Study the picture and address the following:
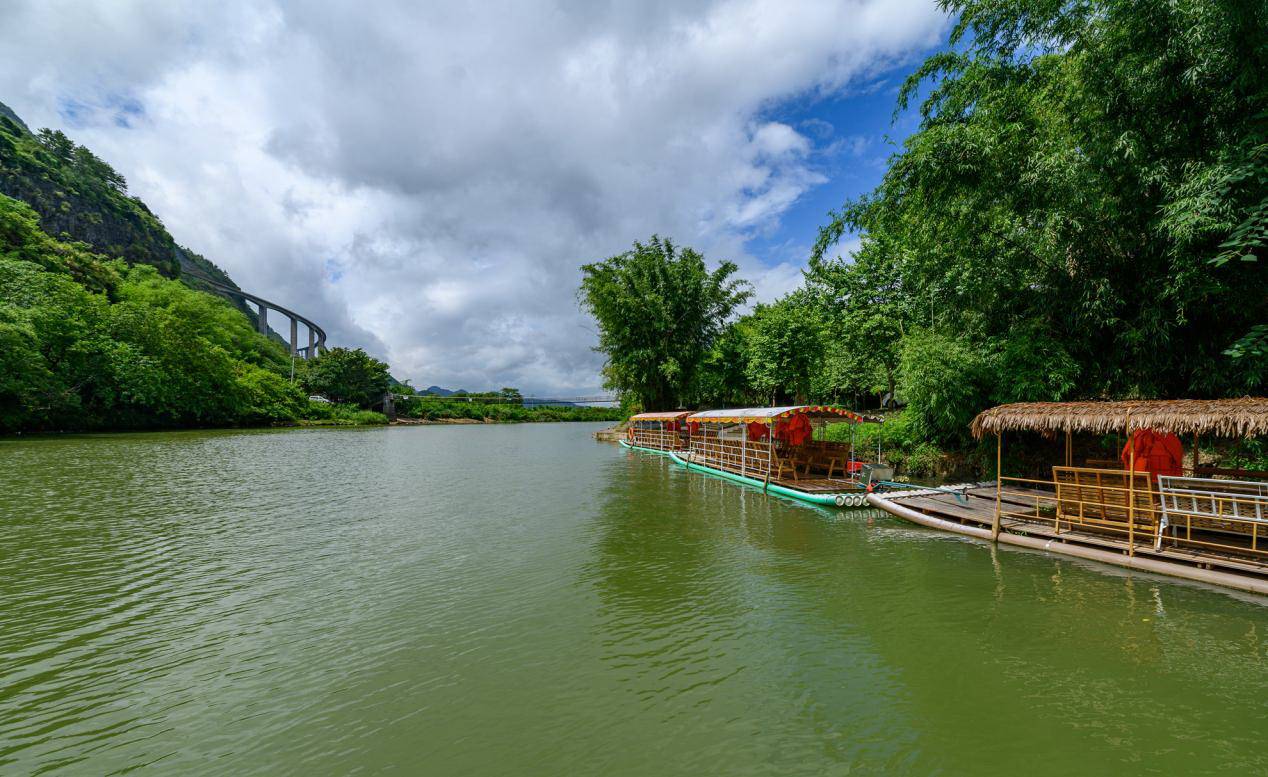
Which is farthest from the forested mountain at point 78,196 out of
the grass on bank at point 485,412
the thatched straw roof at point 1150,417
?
the thatched straw roof at point 1150,417

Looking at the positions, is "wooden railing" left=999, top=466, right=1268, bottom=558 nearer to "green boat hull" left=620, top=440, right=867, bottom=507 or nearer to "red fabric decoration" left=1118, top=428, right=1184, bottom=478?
"red fabric decoration" left=1118, top=428, right=1184, bottom=478

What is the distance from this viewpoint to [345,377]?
275ft

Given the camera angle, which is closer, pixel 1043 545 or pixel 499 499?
pixel 1043 545

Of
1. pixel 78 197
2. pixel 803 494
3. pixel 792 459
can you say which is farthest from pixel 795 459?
pixel 78 197

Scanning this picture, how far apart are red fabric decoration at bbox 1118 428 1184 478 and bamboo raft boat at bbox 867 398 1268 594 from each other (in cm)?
2

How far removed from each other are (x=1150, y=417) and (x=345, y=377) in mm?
93779

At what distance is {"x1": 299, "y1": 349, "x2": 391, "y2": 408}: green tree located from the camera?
80938 mm

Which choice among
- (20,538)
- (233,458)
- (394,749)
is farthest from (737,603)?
(233,458)

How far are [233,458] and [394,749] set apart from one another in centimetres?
3154

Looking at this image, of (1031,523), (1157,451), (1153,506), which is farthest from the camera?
(1031,523)

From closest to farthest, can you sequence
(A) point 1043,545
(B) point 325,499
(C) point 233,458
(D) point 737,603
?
(D) point 737,603, (A) point 1043,545, (B) point 325,499, (C) point 233,458

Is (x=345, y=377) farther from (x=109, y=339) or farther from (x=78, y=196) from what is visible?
(x=78, y=196)

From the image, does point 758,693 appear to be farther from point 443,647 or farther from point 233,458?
point 233,458

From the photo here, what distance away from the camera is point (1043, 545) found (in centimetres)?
1076
